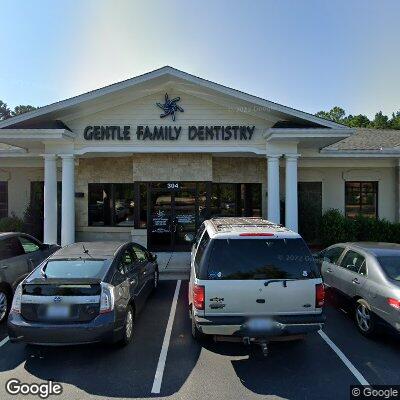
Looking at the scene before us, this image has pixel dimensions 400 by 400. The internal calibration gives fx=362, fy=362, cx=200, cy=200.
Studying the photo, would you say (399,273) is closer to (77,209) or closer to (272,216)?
(272,216)

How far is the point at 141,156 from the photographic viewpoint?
43.4 ft

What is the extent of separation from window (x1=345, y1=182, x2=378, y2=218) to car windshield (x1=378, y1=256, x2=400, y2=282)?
989 centimetres

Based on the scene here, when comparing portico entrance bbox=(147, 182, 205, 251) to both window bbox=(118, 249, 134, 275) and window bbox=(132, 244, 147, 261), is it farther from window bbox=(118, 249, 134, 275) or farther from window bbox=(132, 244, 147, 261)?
window bbox=(118, 249, 134, 275)

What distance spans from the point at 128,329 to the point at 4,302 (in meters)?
2.73

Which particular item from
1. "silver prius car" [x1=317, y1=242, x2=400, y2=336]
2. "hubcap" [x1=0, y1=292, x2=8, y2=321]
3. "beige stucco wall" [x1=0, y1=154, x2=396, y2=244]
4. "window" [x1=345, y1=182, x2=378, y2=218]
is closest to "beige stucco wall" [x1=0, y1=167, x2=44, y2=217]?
"beige stucco wall" [x1=0, y1=154, x2=396, y2=244]

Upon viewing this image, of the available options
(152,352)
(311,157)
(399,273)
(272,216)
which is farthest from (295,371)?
(311,157)

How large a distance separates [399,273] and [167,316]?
4111mm

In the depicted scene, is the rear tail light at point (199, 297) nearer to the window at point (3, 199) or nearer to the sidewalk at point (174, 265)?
the sidewalk at point (174, 265)

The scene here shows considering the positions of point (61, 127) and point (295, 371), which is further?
point (61, 127)

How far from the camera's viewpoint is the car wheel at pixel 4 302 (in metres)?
6.62

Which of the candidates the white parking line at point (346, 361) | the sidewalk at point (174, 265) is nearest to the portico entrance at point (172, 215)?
the sidewalk at point (174, 265)

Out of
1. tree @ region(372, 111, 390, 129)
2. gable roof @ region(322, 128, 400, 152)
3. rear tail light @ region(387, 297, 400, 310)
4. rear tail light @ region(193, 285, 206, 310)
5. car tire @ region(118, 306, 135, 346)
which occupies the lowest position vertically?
car tire @ region(118, 306, 135, 346)

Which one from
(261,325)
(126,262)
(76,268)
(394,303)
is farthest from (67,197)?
(394,303)

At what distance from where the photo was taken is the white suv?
4.73 meters
